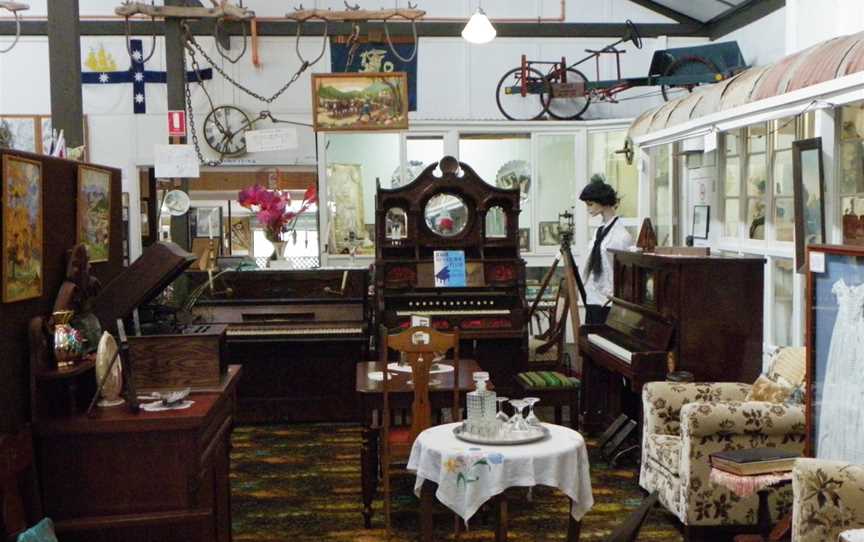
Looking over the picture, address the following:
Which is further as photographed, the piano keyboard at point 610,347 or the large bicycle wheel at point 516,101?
the large bicycle wheel at point 516,101

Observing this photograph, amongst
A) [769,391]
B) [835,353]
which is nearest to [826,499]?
[835,353]

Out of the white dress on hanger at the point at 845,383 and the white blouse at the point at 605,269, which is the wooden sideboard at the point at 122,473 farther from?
the white blouse at the point at 605,269

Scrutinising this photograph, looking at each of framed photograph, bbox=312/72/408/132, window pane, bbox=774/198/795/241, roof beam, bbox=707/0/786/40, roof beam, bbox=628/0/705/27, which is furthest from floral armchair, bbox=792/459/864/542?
roof beam, bbox=628/0/705/27

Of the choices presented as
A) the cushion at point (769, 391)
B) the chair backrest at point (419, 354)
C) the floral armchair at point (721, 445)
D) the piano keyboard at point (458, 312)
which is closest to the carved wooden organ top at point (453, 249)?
the piano keyboard at point (458, 312)

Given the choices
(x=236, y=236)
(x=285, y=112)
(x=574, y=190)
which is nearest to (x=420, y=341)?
(x=574, y=190)

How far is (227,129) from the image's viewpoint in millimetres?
10883

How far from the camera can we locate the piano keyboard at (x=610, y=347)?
569 cm

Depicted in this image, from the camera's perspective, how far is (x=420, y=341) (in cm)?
454

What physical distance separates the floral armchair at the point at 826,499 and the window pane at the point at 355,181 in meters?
6.99

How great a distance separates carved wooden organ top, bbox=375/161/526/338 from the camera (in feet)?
22.6

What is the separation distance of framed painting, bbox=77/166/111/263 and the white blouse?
4240 mm

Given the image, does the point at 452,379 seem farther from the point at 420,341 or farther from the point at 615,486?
the point at 615,486

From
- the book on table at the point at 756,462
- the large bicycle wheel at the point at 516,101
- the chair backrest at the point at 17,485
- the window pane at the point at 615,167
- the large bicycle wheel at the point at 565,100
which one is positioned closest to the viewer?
the chair backrest at the point at 17,485

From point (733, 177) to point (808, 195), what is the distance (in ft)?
5.23
